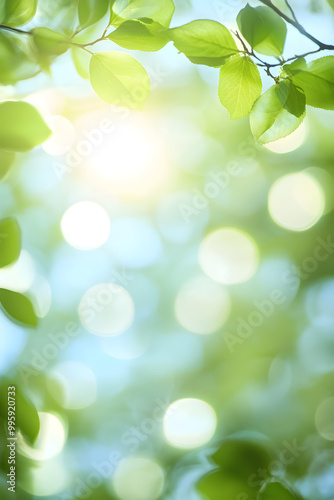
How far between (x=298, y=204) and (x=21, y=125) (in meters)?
Result: 0.86

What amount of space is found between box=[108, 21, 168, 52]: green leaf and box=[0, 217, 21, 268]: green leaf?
0.61ft

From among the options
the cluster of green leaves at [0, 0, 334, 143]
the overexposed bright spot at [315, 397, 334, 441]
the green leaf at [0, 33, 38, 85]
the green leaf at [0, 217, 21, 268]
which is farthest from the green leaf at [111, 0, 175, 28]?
the overexposed bright spot at [315, 397, 334, 441]

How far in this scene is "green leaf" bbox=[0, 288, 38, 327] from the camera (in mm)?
353

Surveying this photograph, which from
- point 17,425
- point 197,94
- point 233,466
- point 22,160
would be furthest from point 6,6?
point 197,94

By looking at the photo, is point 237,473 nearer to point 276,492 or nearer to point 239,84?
point 276,492

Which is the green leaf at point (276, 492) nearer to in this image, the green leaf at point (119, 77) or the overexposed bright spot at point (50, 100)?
the green leaf at point (119, 77)

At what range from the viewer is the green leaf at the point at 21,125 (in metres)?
0.35

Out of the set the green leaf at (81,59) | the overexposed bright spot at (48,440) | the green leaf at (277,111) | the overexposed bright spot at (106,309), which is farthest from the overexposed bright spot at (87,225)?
the green leaf at (277,111)

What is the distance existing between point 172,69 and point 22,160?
1.42ft

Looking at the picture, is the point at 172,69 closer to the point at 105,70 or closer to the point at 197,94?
the point at 197,94

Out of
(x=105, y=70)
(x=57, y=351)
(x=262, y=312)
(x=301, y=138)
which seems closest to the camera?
(x=105, y=70)

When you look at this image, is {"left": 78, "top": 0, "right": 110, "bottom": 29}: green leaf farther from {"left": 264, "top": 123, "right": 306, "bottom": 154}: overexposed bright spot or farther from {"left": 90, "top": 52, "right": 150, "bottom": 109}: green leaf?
{"left": 264, "top": 123, "right": 306, "bottom": 154}: overexposed bright spot

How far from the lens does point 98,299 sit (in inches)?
38.0

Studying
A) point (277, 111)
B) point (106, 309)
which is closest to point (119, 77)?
point (277, 111)
